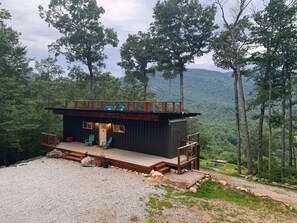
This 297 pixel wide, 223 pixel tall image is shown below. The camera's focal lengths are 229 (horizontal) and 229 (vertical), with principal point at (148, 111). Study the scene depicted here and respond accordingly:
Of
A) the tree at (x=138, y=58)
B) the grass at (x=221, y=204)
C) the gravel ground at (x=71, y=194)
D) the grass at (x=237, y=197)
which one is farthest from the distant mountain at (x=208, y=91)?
the gravel ground at (x=71, y=194)

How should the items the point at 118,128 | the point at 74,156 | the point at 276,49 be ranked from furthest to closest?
the point at 276,49
the point at 118,128
the point at 74,156

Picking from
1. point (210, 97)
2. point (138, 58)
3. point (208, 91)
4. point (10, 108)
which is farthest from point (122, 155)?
point (208, 91)

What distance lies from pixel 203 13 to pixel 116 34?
314 inches

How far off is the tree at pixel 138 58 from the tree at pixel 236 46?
24.2 feet

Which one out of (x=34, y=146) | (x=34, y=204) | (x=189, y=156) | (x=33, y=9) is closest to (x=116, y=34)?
(x=33, y=9)

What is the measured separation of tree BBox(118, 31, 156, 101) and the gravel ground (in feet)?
48.6

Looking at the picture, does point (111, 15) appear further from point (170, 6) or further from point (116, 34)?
point (170, 6)

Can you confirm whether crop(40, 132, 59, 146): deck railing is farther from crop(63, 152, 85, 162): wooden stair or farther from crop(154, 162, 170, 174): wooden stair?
crop(154, 162, 170, 174): wooden stair

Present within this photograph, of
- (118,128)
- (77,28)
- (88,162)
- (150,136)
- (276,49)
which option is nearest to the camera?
(88,162)

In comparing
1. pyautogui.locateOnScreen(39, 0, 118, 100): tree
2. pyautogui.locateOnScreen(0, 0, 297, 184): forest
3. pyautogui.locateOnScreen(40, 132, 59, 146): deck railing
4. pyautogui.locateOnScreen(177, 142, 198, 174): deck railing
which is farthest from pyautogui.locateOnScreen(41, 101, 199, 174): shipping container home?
pyautogui.locateOnScreen(39, 0, 118, 100): tree

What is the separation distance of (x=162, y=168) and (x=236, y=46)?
1073 centimetres

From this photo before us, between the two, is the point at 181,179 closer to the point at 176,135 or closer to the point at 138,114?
the point at 176,135

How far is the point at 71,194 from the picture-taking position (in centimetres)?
818

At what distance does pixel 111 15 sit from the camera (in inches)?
870
